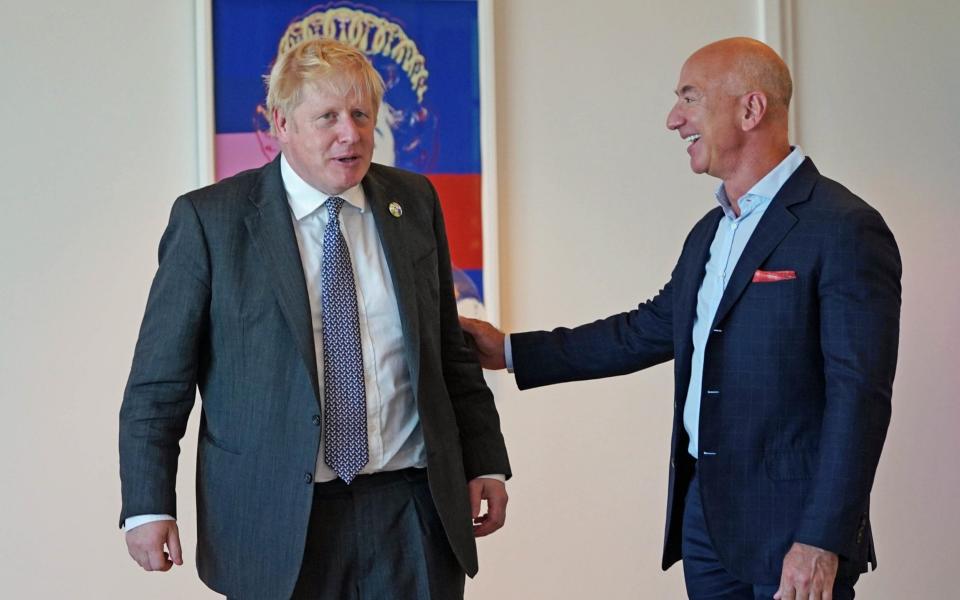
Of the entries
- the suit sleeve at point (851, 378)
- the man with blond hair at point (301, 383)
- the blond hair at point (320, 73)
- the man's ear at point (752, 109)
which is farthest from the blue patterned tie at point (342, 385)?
the man's ear at point (752, 109)

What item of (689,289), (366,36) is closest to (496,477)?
(689,289)

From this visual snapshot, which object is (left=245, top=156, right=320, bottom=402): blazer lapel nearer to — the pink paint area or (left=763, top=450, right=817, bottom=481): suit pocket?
(left=763, top=450, right=817, bottom=481): suit pocket

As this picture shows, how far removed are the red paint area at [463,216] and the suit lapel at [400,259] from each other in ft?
3.74

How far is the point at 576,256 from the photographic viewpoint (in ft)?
11.9

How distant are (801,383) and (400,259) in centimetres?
80

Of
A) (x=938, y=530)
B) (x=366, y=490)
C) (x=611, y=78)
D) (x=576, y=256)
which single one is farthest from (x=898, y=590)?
(x=366, y=490)

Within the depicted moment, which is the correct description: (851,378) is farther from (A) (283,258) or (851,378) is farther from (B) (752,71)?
(A) (283,258)

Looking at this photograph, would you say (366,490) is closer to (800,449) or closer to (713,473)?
(713,473)

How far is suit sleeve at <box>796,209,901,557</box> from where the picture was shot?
2156 mm

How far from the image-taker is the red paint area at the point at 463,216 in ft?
11.4

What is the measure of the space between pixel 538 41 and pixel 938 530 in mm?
2067

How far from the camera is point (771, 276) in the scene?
7.49ft

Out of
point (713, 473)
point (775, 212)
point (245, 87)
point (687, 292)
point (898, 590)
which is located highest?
point (245, 87)

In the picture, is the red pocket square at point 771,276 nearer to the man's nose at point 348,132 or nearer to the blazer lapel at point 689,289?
the blazer lapel at point 689,289
